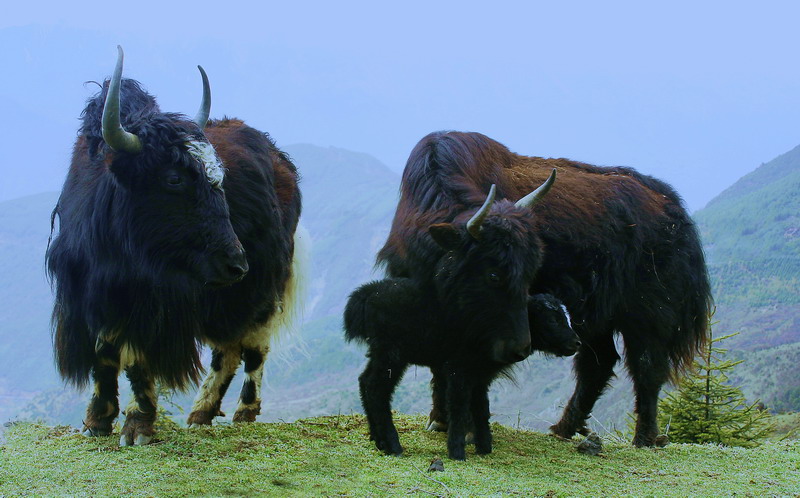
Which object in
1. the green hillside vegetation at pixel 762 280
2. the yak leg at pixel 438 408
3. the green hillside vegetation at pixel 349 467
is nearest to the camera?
the green hillside vegetation at pixel 349 467

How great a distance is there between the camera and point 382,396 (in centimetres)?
516

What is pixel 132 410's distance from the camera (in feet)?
17.9

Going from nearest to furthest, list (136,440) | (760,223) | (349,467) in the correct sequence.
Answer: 1. (349,467)
2. (136,440)
3. (760,223)

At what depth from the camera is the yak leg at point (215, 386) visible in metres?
6.48

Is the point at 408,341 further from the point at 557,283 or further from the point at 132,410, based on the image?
the point at 132,410

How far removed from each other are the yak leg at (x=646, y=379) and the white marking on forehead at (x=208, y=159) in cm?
341

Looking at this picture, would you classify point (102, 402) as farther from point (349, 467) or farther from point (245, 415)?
point (349, 467)

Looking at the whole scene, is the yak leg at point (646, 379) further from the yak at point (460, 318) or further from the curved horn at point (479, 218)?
the curved horn at point (479, 218)

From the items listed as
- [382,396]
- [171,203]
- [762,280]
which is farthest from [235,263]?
[762,280]

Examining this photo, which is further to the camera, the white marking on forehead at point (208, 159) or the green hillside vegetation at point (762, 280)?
the green hillside vegetation at point (762, 280)

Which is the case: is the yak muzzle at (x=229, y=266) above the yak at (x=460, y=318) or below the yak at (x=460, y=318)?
above

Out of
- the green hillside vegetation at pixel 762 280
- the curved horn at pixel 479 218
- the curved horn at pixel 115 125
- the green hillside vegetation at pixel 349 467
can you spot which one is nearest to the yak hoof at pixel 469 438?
the green hillside vegetation at pixel 349 467

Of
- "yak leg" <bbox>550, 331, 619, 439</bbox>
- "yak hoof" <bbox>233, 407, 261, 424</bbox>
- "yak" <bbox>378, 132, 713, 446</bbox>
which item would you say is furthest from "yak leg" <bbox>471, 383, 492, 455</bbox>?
"yak hoof" <bbox>233, 407, 261, 424</bbox>

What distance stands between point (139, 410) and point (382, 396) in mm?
1642
